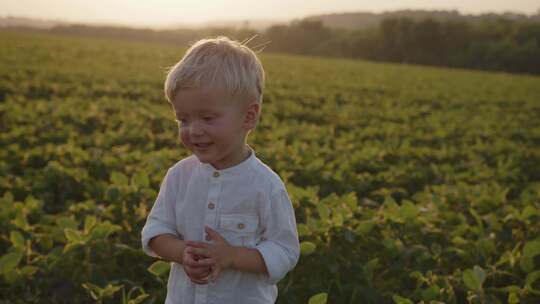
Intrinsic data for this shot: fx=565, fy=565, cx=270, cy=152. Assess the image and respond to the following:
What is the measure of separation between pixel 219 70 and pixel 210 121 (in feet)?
0.54

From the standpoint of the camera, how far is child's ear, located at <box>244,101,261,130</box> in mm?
1792

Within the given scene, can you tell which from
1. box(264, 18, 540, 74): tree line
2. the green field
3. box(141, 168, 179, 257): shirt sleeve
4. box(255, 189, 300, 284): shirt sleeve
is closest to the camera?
box(255, 189, 300, 284): shirt sleeve

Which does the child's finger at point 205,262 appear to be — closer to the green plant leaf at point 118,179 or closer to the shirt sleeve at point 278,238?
the shirt sleeve at point 278,238

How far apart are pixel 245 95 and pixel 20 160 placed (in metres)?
4.15

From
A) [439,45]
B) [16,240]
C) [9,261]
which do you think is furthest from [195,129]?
[439,45]

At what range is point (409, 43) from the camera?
6209cm

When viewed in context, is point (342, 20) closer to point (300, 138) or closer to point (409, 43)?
point (409, 43)

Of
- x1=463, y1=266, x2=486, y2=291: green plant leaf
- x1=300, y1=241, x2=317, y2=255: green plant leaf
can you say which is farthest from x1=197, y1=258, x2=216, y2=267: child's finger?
x1=463, y1=266, x2=486, y2=291: green plant leaf

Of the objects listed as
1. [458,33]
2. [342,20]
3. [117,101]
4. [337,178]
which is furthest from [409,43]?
[342,20]

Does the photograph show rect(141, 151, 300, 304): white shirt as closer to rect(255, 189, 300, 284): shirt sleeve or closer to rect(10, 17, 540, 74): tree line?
rect(255, 189, 300, 284): shirt sleeve

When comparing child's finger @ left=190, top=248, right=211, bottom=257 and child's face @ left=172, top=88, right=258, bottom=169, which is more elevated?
child's face @ left=172, top=88, right=258, bottom=169

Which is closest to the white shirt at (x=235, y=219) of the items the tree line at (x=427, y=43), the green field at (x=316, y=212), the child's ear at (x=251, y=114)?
the child's ear at (x=251, y=114)

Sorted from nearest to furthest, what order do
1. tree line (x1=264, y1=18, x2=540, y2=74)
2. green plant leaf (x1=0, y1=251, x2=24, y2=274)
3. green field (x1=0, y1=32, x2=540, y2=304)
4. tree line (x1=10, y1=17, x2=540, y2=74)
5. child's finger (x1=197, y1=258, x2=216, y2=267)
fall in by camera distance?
child's finger (x1=197, y1=258, x2=216, y2=267)
green plant leaf (x1=0, y1=251, x2=24, y2=274)
green field (x1=0, y1=32, x2=540, y2=304)
tree line (x1=264, y1=18, x2=540, y2=74)
tree line (x1=10, y1=17, x2=540, y2=74)

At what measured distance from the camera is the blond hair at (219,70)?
167cm
